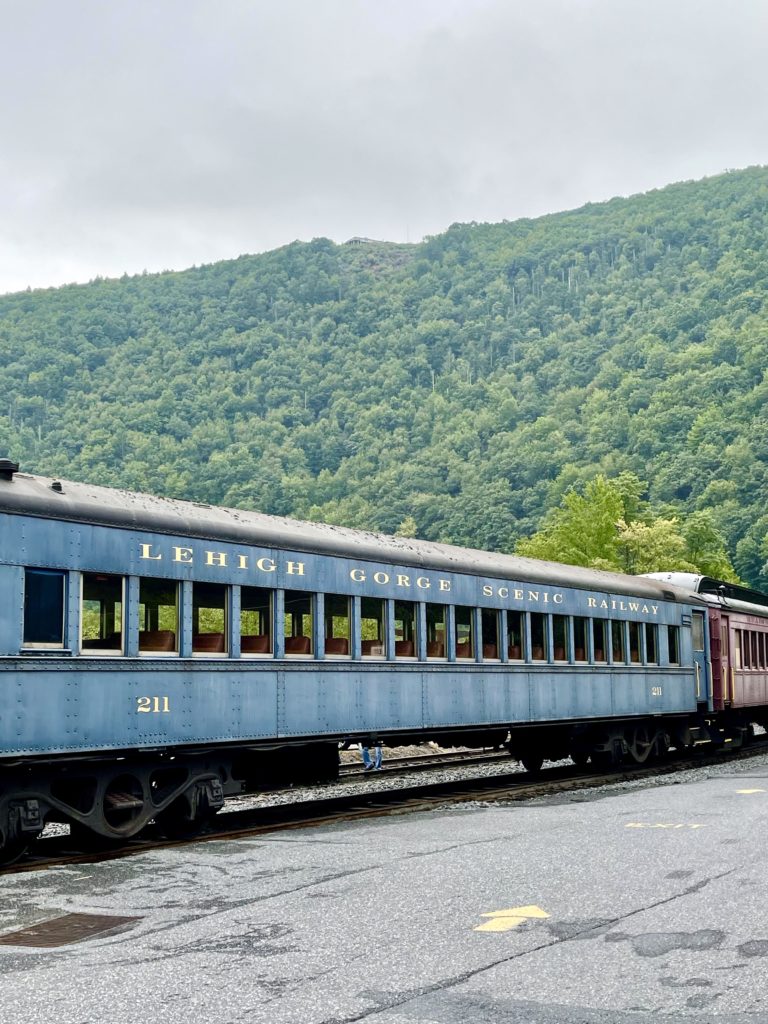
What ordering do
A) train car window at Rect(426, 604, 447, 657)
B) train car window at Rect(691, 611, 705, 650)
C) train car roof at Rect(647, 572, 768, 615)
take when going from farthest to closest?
1. train car roof at Rect(647, 572, 768, 615)
2. train car window at Rect(691, 611, 705, 650)
3. train car window at Rect(426, 604, 447, 657)

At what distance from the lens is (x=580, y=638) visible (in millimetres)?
20391

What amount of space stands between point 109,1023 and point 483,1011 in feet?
5.74

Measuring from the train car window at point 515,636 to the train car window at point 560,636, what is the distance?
A: 107 centimetres

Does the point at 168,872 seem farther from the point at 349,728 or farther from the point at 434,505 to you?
the point at 434,505

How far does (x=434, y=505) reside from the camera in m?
140

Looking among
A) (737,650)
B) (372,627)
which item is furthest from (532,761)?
(372,627)

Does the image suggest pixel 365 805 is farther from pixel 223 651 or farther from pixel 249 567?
pixel 249 567

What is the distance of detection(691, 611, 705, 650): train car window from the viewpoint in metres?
24.9

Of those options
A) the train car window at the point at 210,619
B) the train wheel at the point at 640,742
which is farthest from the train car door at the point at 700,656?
the train car window at the point at 210,619

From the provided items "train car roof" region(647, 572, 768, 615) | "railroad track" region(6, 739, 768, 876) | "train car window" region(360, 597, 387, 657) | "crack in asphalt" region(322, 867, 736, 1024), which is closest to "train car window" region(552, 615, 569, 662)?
"railroad track" region(6, 739, 768, 876)

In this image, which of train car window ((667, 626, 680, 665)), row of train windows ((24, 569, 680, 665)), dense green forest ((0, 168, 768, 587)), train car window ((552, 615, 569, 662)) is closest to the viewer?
row of train windows ((24, 569, 680, 665))

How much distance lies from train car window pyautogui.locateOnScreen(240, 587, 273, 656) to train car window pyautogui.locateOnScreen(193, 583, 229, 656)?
27cm

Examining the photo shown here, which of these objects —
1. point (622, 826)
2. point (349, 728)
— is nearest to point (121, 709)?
point (349, 728)

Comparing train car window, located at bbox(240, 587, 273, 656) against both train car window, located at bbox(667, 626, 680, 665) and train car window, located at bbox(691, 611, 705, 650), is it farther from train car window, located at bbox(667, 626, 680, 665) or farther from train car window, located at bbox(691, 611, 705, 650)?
train car window, located at bbox(691, 611, 705, 650)
